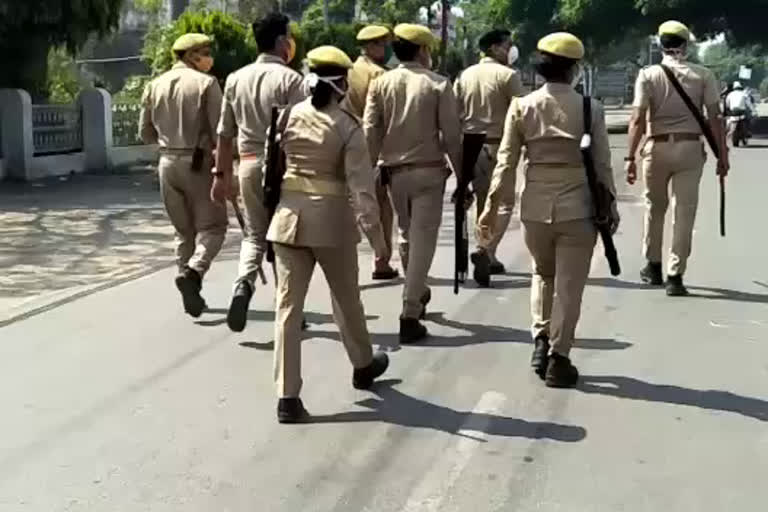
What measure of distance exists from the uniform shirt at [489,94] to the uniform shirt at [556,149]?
119 inches

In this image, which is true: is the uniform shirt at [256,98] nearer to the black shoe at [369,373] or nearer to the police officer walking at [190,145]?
the police officer walking at [190,145]

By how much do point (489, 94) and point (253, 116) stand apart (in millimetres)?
2636

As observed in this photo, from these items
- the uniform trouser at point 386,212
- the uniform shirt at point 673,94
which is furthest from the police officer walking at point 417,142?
the uniform shirt at point 673,94

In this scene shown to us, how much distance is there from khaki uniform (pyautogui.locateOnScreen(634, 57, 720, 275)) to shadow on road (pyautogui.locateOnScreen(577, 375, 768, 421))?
2.75 metres

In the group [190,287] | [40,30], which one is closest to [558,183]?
[190,287]

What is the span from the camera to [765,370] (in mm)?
7070

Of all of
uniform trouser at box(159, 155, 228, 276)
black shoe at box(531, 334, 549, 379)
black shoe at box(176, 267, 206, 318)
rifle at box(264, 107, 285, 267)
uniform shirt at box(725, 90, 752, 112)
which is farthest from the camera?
uniform shirt at box(725, 90, 752, 112)

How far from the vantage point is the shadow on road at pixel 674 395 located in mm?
6289

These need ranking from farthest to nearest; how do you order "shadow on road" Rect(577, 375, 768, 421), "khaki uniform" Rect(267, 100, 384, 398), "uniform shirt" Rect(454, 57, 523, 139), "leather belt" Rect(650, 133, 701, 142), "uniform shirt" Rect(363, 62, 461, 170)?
1. "uniform shirt" Rect(454, 57, 523, 139)
2. "leather belt" Rect(650, 133, 701, 142)
3. "uniform shirt" Rect(363, 62, 461, 170)
4. "shadow on road" Rect(577, 375, 768, 421)
5. "khaki uniform" Rect(267, 100, 384, 398)

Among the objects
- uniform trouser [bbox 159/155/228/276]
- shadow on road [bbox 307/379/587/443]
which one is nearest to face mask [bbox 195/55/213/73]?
uniform trouser [bbox 159/155/228/276]

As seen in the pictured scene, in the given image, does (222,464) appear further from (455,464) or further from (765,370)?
(765,370)

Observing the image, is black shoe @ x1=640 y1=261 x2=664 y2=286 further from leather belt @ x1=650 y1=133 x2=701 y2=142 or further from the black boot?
the black boot

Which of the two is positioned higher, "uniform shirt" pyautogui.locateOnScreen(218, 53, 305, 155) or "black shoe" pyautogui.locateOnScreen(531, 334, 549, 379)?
"uniform shirt" pyautogui.locateOnScreen(218, 53, 305, 155)

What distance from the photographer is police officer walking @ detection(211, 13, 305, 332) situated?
7.50 m
